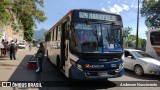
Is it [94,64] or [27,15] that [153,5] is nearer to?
[27,15]

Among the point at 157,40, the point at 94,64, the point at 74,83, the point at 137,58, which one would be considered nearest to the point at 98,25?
the point at 94,64

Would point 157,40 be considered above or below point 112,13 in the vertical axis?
below

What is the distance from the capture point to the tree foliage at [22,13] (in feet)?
67.1

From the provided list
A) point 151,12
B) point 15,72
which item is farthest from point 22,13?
point 151,12

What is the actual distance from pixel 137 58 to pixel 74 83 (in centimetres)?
509

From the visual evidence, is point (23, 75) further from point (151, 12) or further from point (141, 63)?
point (151, 12)

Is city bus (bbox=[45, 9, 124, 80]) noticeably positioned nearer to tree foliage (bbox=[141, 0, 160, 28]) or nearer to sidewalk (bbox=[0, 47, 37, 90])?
sidewalk (bbox=[0, 47, 37, 90])

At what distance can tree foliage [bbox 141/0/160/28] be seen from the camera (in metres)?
42.7

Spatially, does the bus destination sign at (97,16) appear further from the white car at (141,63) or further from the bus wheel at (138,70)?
the bus wheel at (138,70)

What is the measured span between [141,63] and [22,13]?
1266cm

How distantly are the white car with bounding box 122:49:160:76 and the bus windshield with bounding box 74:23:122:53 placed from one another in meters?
3.98

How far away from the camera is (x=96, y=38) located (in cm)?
978

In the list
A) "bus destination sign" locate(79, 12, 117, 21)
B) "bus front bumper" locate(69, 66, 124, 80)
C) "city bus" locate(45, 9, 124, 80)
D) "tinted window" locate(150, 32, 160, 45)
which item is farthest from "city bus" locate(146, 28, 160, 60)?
"bus front bumper" locate(69, 66, 124, 80)

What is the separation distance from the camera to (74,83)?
1102 centimetres
